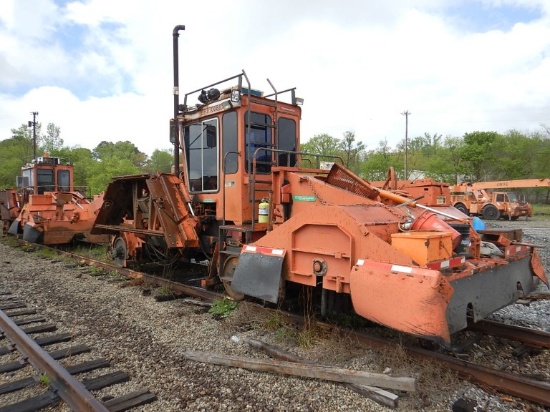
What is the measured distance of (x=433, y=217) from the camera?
4.58 meters

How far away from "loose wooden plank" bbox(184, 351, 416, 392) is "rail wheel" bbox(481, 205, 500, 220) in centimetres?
2831

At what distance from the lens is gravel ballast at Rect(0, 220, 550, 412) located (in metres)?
3.40

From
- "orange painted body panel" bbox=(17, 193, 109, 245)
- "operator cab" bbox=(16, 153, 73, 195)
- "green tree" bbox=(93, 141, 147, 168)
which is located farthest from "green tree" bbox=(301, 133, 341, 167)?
"orange painted body panel" bbox=(17, 193, 109, 245)

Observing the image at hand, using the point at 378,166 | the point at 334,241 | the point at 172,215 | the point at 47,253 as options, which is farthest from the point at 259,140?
the point at 378,166

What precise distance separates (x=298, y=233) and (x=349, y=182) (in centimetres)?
118

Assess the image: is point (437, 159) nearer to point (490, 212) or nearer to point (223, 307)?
point (490, 212)

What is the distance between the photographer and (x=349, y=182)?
215 inches

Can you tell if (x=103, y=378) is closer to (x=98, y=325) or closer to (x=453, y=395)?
(x=98, y=325)

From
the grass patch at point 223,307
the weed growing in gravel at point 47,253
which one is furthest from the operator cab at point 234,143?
the weed growing in gravel at point 47,253

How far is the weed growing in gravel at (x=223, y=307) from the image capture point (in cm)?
580

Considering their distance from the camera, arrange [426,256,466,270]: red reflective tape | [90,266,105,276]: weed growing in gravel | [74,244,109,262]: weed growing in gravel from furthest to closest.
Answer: [74,244,109,262]: weed growing in gravel, [90,266,105,276]: weed growing in gravel, [426,256,466,270]: red reflective tape

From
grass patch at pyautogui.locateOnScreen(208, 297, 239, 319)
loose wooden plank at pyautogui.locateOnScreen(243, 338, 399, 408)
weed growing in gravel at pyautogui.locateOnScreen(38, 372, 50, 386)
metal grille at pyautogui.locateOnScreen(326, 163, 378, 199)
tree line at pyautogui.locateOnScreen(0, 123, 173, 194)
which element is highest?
tree line at pyautogui.locateOnScreen(0, 123, 173, 194)

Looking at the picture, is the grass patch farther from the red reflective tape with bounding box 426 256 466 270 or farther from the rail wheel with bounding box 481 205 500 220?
the rail wheel with bounding box 481 205 500 220

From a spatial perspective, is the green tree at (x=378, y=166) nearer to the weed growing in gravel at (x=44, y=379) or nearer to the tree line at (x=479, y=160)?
the tree line at (x=479, y=160)
